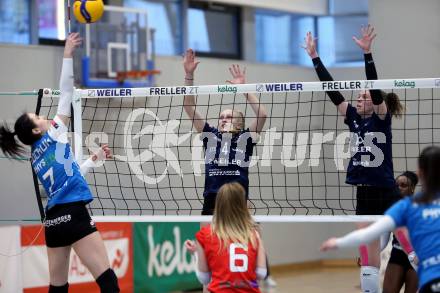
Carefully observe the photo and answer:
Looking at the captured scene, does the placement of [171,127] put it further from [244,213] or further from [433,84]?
[244,213]

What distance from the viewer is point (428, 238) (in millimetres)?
4207

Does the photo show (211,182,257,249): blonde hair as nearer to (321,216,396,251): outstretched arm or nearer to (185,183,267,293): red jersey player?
(185,183,267,293): red jersey player

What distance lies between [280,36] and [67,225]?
973cm

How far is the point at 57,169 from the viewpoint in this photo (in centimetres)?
588

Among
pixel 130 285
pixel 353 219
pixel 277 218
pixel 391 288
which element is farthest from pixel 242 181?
pixel 130 285

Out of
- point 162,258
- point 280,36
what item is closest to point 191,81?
point 162,258

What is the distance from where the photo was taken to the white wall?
36.7 ft

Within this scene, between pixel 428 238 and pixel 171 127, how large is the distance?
6499mm

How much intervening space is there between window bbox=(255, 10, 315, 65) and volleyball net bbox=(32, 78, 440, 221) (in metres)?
1.10

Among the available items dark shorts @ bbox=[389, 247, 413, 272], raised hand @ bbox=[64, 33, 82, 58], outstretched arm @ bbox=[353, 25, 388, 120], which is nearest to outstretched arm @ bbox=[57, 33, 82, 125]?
raised hand @ bbox=[64, 33, 82, 58]

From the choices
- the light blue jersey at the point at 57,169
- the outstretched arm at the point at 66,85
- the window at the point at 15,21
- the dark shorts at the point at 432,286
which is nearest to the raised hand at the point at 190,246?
the light blue jersey at the point at 57,169

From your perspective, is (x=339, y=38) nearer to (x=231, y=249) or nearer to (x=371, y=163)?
(x=371, y=163)

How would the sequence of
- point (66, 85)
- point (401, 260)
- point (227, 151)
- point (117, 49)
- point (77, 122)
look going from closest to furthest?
point (66, 85) → point (227, 151) → point (77, 122) → point (401, 260) → point (117, 49)

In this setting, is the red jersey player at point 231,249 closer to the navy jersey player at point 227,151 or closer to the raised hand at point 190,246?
the raised hand at point 190,246
